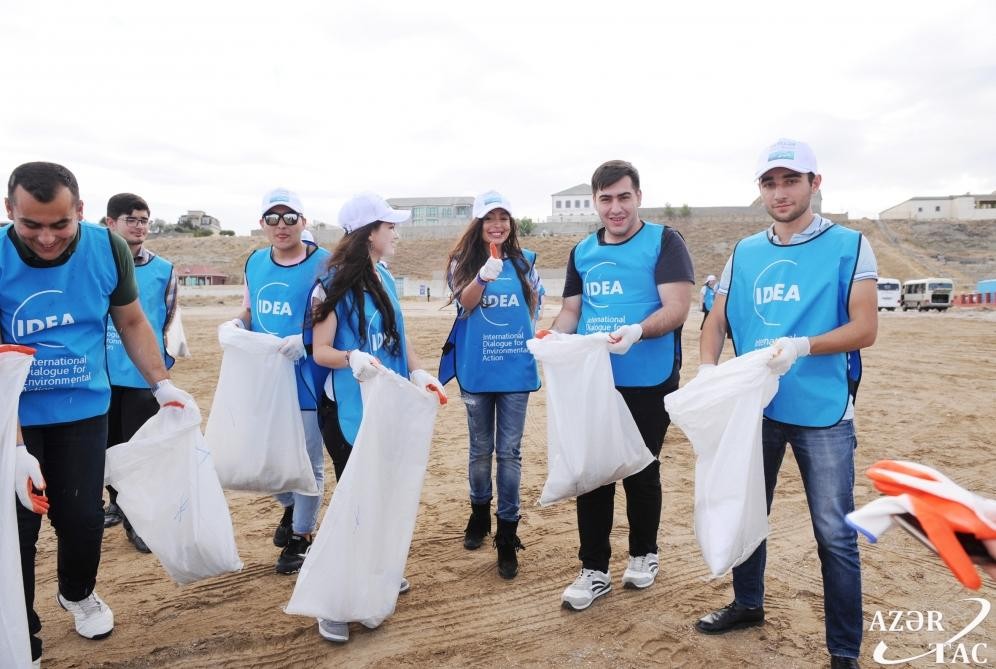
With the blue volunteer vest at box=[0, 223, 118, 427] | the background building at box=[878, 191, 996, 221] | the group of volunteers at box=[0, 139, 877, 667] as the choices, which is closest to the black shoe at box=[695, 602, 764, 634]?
the group of volunteers at box=[0, 139, 877, 667]

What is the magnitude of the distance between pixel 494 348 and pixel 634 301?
0.83 m

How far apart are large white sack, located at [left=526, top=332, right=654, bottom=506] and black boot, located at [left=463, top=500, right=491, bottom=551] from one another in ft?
2.98

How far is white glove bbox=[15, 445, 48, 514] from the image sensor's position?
2.10 m

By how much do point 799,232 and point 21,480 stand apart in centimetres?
285

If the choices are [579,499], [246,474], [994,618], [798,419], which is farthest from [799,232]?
[246,474]

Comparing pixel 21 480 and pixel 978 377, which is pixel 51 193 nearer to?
pixel 21 480

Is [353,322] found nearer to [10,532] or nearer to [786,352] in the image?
[10,532]

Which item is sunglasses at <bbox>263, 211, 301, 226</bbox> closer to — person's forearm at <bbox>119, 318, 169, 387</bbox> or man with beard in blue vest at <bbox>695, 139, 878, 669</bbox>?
person's forearm at <bbox>119, 318, 169, 387</bbox>

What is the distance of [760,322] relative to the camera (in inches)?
101

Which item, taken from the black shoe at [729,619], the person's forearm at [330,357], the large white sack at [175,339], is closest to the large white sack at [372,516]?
the person's forearm at [330,357]

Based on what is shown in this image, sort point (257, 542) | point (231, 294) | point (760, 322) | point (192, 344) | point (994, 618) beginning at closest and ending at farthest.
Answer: point (760, 322), point (994, 618), point (257, 542), point (192, 344), point (231, 294)

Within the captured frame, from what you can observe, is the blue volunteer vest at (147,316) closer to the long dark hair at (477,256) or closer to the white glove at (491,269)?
the long dark hair at (477,256)

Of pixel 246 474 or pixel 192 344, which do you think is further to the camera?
pixel 192 344

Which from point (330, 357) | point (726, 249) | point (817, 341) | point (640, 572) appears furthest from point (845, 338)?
point (726, 249)
